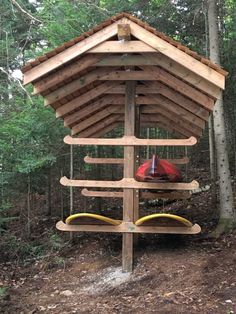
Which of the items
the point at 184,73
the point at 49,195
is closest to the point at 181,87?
the point at 184,73

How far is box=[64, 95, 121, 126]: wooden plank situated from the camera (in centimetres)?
771

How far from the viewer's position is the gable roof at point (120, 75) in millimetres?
5703

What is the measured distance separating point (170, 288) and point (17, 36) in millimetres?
14853

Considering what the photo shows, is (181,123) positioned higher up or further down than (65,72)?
further down

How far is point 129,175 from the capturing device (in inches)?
265

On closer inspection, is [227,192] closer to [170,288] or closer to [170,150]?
[170,288]

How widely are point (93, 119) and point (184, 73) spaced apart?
279cm

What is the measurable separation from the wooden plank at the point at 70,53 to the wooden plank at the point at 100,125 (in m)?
2.71

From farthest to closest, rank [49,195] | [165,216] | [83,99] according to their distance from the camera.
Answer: [49,195] < [83,99] < [165,216]

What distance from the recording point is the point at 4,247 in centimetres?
873

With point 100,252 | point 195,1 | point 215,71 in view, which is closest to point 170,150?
point 195,1

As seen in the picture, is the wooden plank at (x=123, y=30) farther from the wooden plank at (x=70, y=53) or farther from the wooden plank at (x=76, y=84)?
the wooden plank at (x=76, y=84)

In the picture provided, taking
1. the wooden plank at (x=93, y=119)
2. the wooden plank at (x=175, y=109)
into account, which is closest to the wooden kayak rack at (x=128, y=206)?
the wooden plank at (x=175, y=109)

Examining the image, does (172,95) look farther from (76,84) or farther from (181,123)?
(76,84)
